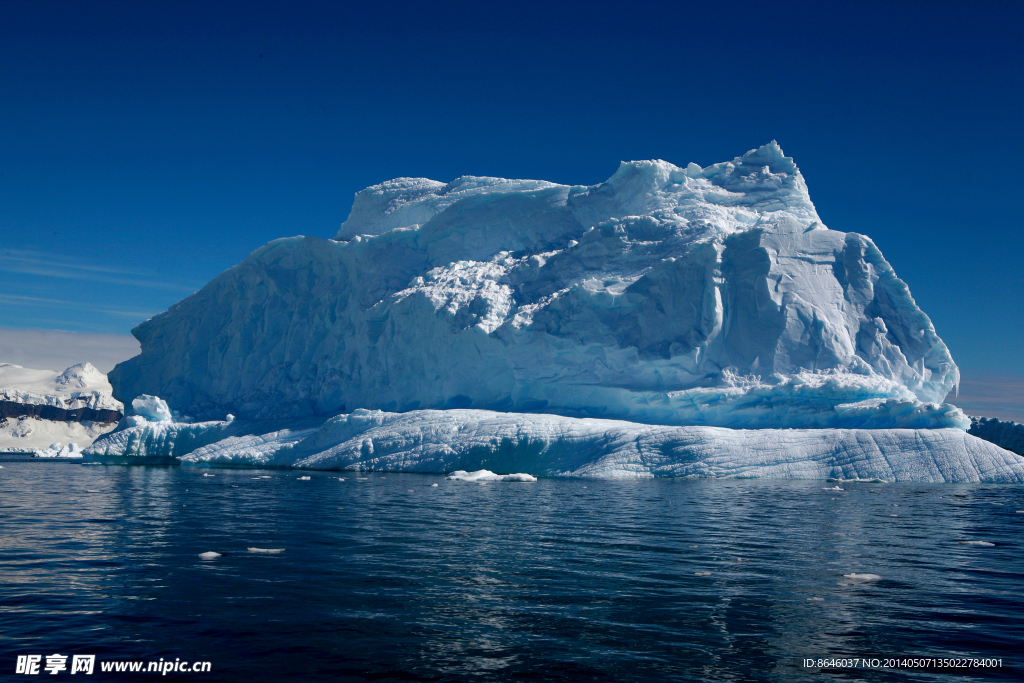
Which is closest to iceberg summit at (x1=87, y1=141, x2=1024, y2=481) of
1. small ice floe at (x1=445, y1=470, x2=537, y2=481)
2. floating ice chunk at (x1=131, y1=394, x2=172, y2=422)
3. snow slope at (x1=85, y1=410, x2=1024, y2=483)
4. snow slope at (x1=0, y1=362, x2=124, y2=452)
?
snow slope at (x1=85, y1=410, x2=1024, y2=483)

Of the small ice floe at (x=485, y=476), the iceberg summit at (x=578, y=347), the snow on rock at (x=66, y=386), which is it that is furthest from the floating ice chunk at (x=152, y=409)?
the snow on rock at (x=66, y=386)

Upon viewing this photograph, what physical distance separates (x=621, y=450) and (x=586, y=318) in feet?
26.9

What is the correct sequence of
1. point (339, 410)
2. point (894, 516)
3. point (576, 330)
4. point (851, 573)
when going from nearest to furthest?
point (851, 573) → point (894, 516) → point (576, 330) → point (339, 410)

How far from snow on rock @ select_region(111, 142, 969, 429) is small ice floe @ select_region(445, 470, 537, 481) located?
22.4 feet

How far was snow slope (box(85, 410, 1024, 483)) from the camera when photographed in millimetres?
21844

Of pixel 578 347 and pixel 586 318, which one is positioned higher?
pixel 586 318

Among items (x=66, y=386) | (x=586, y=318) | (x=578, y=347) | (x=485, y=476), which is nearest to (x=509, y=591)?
(x=485, y=476)

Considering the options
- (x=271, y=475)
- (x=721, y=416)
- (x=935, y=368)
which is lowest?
(x=271, y=475)

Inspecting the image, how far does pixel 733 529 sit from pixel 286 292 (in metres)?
31.1

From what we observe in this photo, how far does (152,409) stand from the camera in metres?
34.5

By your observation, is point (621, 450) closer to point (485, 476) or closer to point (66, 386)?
point (485, 476)

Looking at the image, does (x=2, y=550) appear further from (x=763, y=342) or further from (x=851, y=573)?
(x=763, y=342)

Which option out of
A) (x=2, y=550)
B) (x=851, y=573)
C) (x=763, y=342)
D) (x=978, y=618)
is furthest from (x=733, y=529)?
(x=763, y=342)

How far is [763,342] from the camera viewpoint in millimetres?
28625
